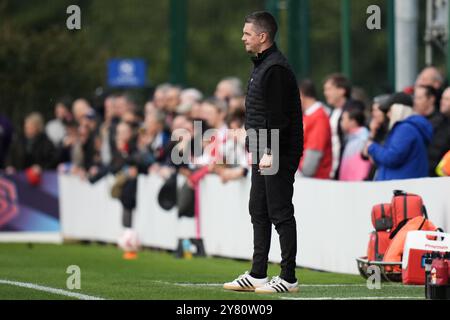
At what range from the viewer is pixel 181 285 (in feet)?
48.6

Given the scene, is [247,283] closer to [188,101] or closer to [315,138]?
[315,138]

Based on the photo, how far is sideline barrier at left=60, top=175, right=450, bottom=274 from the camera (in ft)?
57.2

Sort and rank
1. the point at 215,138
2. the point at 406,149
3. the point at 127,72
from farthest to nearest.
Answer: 1. the point at 127,72
2. the point at 215,138
3. the point at 406,149

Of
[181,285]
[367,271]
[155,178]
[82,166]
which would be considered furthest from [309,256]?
[82,166]

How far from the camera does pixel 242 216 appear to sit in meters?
21.4

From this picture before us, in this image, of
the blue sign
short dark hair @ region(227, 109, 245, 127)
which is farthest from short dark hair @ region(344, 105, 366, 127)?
the blue sign

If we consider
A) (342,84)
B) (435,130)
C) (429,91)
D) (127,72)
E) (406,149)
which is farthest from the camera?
(127,72)

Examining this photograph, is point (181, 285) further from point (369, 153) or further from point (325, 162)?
point (325, 162)

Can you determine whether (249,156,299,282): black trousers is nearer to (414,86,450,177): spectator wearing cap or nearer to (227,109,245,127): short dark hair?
(414,86,450,177): spectator wearing cap

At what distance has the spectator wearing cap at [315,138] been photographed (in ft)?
62.8

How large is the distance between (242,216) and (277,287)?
7564mm

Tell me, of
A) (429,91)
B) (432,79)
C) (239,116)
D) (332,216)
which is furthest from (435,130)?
(239,116)

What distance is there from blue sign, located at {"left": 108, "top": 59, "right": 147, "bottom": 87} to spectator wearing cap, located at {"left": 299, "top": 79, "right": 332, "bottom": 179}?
1269 cm
